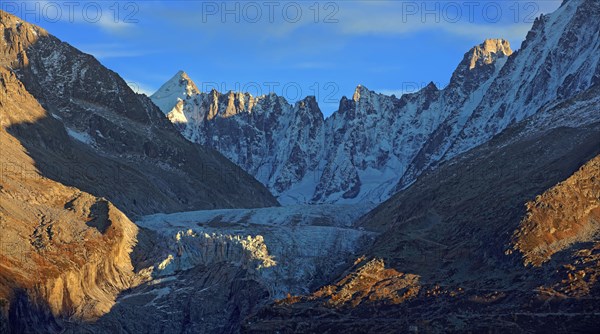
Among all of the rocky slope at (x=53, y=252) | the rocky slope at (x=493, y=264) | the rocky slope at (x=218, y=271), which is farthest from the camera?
the rocky slope at (x=218, y=271)

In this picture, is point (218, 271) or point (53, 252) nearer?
point (53, 252)

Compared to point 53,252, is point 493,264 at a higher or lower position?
lower

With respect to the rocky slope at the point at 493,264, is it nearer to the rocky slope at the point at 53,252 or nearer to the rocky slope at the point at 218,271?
the rocky slope at the point at 218,271

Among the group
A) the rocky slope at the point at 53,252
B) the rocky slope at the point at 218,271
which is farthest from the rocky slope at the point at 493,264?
the rocky slope at the point at 53,252

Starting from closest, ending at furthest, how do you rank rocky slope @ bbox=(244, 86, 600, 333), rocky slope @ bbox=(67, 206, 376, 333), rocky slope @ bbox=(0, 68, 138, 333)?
1. rocky slope @ bbox=(244, 86, 600, 333)
2. rocky slope @ bbox=(0, 68, 138, 333)
3. rocky slope @ bbox=(67, 206, 376, 333)

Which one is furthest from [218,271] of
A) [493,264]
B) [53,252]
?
[493,264]

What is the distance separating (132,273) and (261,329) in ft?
106

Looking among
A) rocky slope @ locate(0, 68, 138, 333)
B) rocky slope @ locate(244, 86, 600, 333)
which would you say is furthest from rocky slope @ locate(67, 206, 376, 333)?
rocky slope @ locate(244, 86, 600, 333)

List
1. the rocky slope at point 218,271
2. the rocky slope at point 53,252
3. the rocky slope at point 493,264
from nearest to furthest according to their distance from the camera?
the rocky slope at point 493,264
the rocky slope at point 53,252
the rocky slope at point 218,271

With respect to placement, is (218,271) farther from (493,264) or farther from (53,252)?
(493,264)

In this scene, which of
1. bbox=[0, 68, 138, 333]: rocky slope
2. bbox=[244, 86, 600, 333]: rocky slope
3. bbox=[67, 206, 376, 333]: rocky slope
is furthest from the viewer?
bbox=[67, 206, 376, 333]: rocky slope

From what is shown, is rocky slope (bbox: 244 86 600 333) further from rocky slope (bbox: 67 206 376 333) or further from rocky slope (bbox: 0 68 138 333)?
rocky slope (bbox: 0 68 138 333)

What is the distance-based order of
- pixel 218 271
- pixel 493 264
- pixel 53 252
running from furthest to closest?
pixel 218 271 < pixel 53 252 < pixel 493 264

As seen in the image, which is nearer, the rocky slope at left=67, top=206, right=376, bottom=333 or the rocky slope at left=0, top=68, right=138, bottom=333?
the rocky slope at left=0, top=68, right=138, bottom=333
